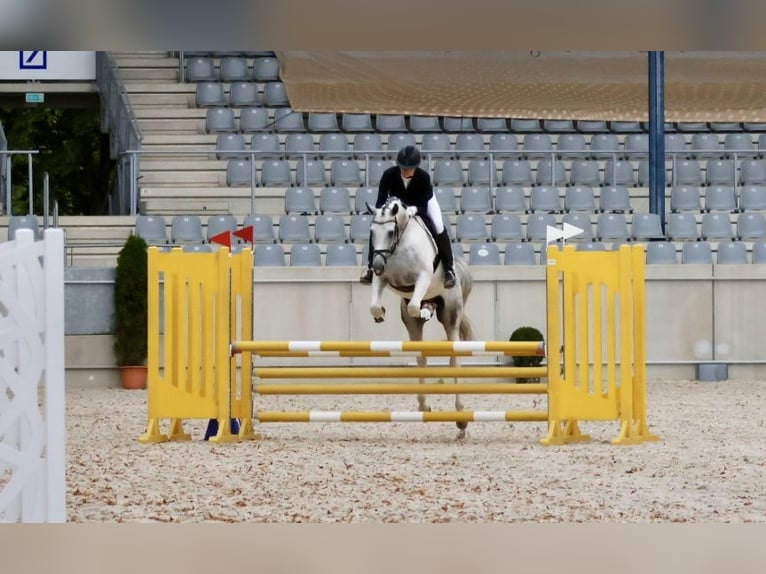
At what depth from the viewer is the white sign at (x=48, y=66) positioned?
19.3 m

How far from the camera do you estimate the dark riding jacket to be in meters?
8.02

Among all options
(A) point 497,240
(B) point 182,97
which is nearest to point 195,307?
(A) point 497,240

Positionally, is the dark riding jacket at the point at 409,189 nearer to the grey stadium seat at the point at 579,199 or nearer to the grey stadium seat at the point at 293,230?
the grey stadium seat at the point at 293,230

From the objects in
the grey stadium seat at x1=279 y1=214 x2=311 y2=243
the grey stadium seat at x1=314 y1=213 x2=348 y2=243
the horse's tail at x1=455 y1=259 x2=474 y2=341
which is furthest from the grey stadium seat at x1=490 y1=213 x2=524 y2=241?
the horse's tail at x1=455 y1=259 x2=474 y2=341

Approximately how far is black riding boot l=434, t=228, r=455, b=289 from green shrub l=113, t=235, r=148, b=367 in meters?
5.44

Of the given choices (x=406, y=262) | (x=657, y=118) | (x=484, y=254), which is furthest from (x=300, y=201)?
(x=406, y=262)

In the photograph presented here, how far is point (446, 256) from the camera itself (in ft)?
27.1

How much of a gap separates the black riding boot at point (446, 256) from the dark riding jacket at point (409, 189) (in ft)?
0.45

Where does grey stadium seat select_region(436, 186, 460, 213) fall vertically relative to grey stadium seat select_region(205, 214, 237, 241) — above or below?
above

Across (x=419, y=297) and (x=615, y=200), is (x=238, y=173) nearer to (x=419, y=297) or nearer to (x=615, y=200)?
(x=615, y=200)

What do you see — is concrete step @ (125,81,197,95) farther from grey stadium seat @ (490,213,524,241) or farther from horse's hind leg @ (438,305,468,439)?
horse's hind leg @ (438,305,468,439)

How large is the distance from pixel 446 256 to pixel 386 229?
1.74 feet

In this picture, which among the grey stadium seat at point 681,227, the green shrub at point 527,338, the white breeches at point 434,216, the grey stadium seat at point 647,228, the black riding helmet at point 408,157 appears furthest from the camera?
the grey stadium seat at point 681,227

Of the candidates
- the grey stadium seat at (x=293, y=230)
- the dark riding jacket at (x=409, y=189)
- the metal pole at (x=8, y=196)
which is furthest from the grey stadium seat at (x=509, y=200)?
the dark riding jacket at (x=409, y=189)
